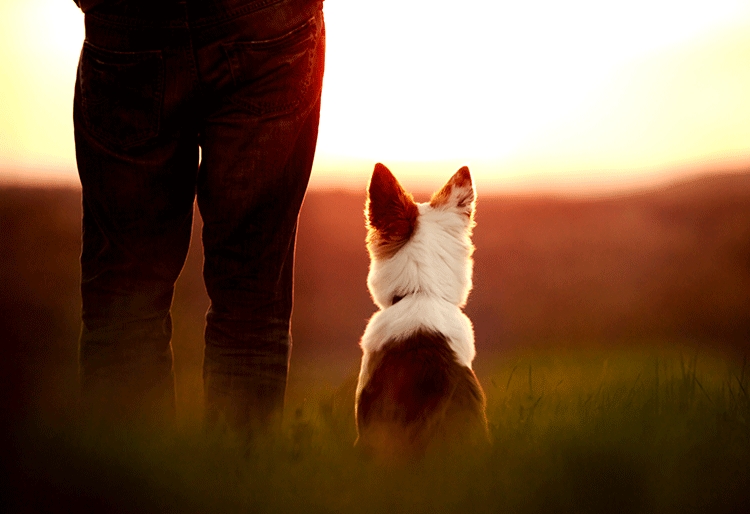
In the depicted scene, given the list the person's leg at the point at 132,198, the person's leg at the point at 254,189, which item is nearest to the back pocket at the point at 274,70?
the person's leg at the point at 254,189

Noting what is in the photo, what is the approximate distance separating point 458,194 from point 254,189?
44.5 inches

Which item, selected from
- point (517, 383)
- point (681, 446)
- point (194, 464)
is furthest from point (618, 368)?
point (194, 464)

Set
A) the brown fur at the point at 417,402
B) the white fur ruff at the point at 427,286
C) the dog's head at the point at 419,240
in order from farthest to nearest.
Answer: the dog's head at the point at 419,240
the white fur ruff at the point at 427,286
the brown fur at the point at 417,402

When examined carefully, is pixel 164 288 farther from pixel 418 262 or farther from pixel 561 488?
pixel 561 488

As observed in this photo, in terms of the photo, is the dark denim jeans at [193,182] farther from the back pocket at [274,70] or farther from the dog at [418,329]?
the dog at [418,329]

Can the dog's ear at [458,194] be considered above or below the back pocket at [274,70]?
below

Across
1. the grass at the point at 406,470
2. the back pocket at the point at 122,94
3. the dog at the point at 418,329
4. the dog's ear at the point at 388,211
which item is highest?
the back pocket at the point at 122,94

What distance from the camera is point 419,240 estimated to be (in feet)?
9.05

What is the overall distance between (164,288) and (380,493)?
3.08 feet

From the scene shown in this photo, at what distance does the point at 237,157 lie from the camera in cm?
197

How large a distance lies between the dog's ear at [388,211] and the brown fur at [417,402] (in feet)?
1.53

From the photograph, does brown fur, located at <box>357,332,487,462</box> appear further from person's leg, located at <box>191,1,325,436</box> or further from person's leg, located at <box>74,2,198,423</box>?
person's leg, located at <box>74,2,198,423</box>

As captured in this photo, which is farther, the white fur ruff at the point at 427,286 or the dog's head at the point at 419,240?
the dog's head at the point at 419,240

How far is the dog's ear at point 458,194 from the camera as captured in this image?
285cm
